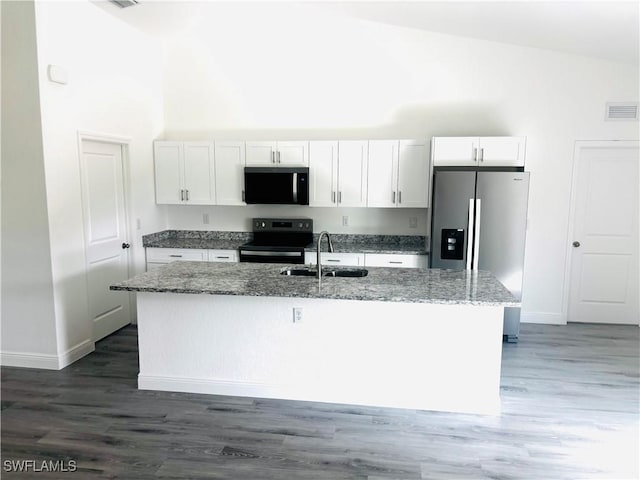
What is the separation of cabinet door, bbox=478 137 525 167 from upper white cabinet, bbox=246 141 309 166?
1841mm

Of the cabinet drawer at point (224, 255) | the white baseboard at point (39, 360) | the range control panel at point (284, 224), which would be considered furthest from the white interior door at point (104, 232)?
the range control panel at point (284, 224)

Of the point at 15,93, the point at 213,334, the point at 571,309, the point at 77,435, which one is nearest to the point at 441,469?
the point at 213,334

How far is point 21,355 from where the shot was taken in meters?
3.82

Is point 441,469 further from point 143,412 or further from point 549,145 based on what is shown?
point 549,145

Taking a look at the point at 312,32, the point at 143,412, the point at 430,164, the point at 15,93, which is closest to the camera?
the point at 143,412

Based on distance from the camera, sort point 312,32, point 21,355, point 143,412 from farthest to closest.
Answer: point 312,32, point 21,355, point 143,412

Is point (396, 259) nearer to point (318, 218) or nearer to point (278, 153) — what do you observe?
point (318, 218)

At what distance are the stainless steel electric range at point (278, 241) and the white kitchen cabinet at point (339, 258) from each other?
9cm

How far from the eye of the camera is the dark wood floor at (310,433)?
2.50 metres

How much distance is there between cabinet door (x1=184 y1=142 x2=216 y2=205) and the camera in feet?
16.7

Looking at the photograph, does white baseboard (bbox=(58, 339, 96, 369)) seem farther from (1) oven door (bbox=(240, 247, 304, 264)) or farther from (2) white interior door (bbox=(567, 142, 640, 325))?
(2) white interior door (bbox=(567, 142, 640, 325))

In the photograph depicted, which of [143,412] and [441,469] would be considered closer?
[441,469]

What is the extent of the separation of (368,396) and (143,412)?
156 cm

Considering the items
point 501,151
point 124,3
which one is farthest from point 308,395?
point 124,3
